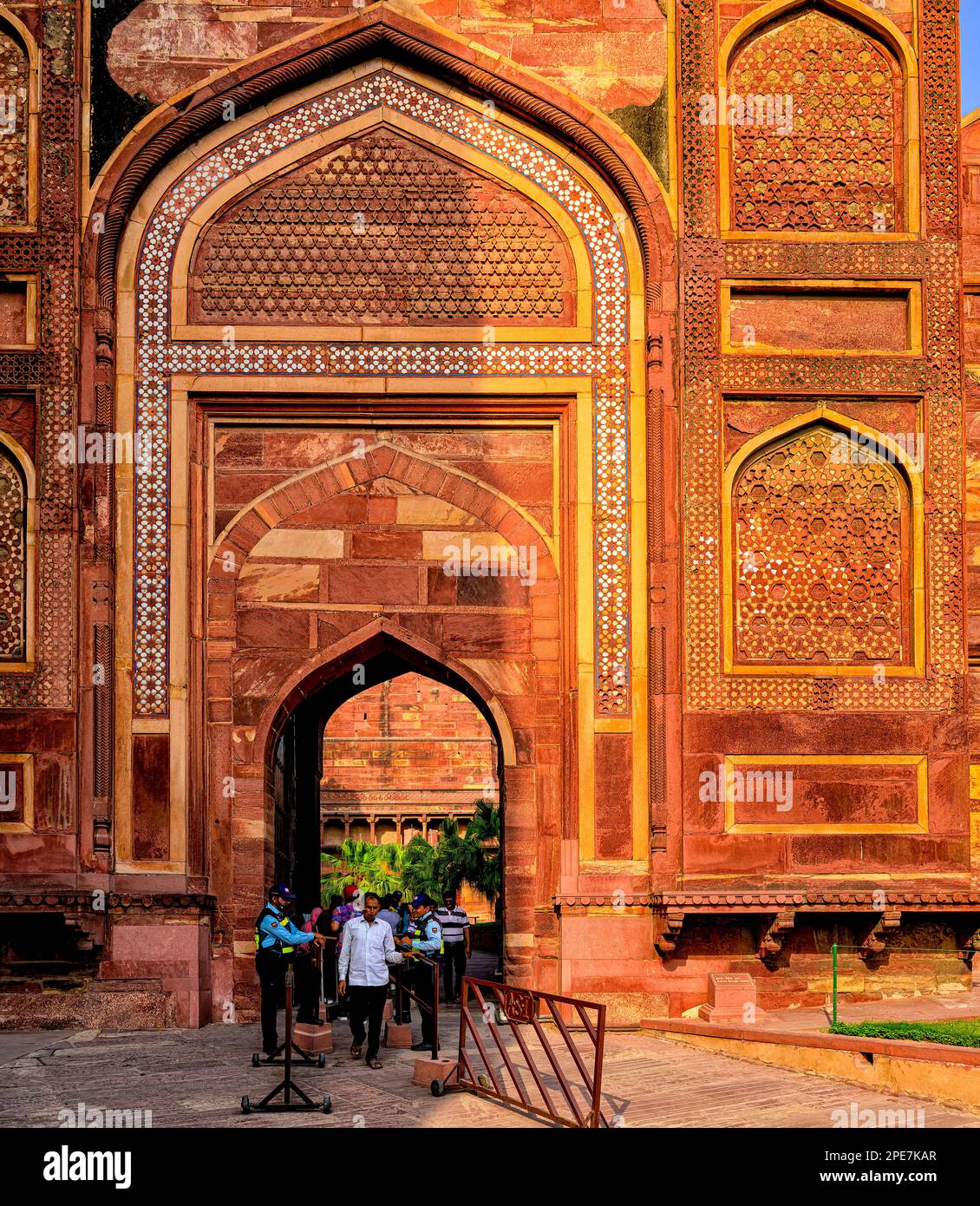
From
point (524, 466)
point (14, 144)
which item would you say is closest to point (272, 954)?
point (524, 466)

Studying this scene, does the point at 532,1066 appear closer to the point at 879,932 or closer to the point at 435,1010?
the point at 435,1010

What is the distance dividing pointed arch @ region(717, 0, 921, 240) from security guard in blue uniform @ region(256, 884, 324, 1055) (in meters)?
6.98

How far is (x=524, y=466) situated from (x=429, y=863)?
2760cm

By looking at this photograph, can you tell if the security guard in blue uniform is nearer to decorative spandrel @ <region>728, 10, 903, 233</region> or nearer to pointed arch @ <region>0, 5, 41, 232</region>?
pointed arch @ <region>0, 5, 41, 232</region>

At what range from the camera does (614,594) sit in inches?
590

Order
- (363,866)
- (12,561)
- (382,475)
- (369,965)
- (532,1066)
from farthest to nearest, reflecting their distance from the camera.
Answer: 1. (363,866)
2. (382,475)
3. (12,561)
4. (369,965)
5. (532,1066)

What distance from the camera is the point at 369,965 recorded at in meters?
11.9

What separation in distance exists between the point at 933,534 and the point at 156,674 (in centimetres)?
661

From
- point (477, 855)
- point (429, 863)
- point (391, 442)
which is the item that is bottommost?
point (429, 863)

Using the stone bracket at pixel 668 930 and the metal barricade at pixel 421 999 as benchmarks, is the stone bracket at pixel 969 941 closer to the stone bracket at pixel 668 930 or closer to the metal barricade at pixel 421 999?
the stone bracket at pixel 668 930

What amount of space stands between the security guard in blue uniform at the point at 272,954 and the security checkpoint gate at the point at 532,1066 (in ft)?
4.59
